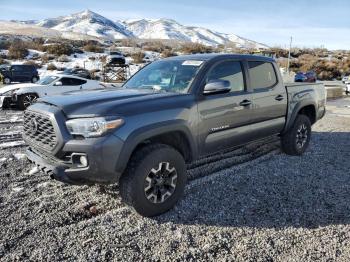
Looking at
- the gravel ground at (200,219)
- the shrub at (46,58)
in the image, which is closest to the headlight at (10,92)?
the gravel ground at (200,219)

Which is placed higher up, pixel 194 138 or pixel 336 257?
pixel 194 138

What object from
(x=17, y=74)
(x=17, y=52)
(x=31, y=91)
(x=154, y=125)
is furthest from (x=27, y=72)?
(x=154, y=125)

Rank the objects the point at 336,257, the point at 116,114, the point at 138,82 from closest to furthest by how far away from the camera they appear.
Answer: the point at 336,257 → the point at 116,114 → the point at 138,82

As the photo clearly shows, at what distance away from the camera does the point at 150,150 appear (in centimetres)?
394

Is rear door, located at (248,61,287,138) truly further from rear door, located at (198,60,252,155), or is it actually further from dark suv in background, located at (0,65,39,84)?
dark suv in background, located at (0,65,39,84)

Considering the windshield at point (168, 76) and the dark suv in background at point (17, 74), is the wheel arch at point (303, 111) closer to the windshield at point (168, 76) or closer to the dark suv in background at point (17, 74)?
the windshield at point (168, 76)

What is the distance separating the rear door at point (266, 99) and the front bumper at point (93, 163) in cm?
244

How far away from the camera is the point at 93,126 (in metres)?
3.57

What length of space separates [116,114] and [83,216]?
1279 millimetres

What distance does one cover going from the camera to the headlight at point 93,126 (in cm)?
357

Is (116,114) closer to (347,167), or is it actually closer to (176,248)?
(176,248)

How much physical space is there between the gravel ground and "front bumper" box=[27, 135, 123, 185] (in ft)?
1.80

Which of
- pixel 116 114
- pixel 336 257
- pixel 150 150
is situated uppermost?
pixel 116 114

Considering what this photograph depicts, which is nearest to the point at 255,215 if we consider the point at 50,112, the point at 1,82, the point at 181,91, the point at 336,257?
the point at 336,257
